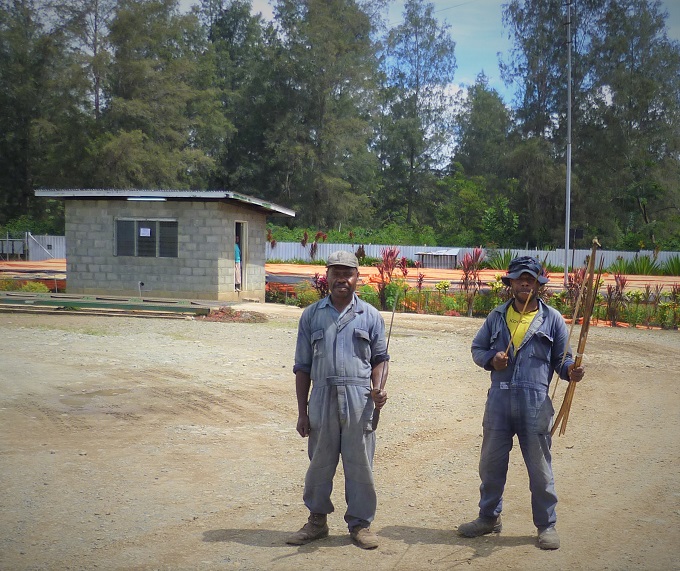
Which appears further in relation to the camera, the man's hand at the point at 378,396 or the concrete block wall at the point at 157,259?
the concrete block wall at the point at 157,259

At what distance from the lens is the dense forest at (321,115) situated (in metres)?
49.0

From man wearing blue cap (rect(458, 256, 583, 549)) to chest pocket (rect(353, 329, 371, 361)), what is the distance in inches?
29.8

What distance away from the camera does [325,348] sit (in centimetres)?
473

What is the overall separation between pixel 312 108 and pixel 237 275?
37080 millimetres

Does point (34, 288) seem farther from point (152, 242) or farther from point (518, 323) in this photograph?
point (518, 323)

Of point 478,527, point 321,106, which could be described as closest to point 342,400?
point 478,527

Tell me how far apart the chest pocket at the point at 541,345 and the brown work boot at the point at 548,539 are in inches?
41.1

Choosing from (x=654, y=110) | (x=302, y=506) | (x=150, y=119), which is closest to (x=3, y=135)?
(x=150, y=119)

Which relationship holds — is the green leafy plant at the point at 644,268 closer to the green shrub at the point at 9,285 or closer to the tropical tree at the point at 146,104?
the green shrub at the point at 9,285

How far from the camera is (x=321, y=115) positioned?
2206 inches

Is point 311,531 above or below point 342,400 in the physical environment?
below

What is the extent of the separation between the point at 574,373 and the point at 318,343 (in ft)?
5.16

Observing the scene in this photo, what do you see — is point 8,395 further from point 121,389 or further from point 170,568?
point 170,568

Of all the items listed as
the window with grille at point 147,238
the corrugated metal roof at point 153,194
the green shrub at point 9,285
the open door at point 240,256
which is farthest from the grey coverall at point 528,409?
the green shrub at point 9,285
